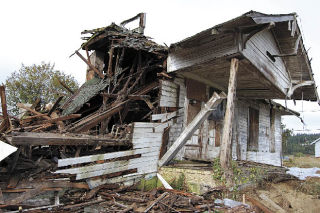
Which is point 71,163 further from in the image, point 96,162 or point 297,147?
point 297,147

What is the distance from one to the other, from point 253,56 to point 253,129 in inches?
275

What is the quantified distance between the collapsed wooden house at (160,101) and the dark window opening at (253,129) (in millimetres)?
710

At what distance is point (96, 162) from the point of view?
546cm

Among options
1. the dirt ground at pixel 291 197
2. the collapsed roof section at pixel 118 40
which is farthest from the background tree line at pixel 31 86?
the dirt ground at pixel 291 197

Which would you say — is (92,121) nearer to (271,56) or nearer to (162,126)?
(162,126)

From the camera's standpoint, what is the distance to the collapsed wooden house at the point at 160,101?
17.3 feet

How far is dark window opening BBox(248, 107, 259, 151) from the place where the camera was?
483 inches

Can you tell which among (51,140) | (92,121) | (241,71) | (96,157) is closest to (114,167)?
(96,157)

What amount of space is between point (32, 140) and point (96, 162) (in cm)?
Result: 175

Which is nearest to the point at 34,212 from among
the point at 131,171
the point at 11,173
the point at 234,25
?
the point at 11,173

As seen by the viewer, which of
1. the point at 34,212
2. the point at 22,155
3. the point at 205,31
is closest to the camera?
the point at 34,212

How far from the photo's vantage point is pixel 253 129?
12531mm

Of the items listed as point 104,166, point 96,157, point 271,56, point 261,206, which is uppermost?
point 271,56

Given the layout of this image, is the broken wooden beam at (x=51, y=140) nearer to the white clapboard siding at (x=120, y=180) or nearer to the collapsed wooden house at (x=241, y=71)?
the white clapboard siding at (x=120, y=180)
